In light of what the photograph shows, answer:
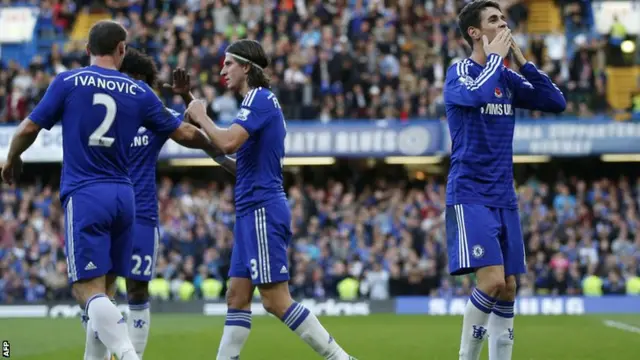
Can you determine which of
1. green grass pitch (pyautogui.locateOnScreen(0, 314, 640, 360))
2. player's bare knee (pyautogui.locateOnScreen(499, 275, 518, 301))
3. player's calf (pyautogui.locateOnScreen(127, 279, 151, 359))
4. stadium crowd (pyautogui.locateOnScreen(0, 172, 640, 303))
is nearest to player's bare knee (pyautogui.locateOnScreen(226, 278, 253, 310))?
player's calf (pyautogui.locateOnScreen(127, 279, 151, 359))

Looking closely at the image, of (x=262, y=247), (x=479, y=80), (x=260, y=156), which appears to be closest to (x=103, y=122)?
(x=260, y=156)

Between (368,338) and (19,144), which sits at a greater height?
(19,144)

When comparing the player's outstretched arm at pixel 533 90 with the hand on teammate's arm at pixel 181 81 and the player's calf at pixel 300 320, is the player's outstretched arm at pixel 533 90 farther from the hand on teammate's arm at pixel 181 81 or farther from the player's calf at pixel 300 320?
the hand on teammate's arm at pixel 181 81

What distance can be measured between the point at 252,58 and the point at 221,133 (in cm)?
76

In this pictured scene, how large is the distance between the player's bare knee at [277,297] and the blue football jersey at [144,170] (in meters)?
1.82

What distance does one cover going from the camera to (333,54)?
28688mm

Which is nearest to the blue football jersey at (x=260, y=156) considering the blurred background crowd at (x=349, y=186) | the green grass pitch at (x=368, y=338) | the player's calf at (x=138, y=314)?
the player's calf at (x=138, y=314)

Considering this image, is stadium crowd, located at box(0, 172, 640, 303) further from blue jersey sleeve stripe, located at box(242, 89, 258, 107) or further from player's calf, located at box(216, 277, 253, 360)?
blue jersey sleeve stripe, located at box(242, 89, 258, 107)

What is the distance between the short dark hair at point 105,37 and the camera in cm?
811

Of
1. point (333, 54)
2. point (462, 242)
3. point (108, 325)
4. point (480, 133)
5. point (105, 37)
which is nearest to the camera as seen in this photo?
point (108, 325)

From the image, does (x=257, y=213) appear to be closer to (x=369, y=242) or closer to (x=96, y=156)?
(x=96, y=156)

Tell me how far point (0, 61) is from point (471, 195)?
2600 centimetres

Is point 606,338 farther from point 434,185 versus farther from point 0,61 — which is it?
point 0,61

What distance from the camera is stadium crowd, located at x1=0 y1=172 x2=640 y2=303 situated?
981 inches
